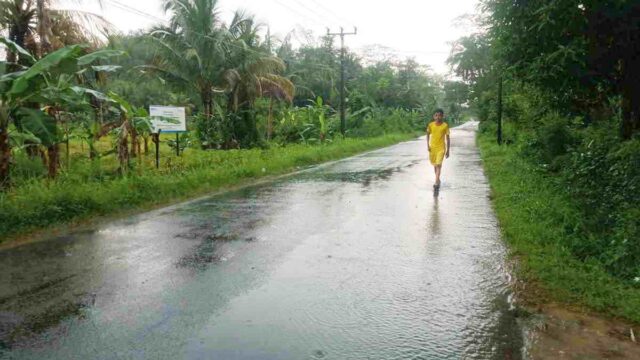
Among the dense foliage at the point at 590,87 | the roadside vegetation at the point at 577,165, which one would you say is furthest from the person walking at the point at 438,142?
the dense foliage at the point at 590,87

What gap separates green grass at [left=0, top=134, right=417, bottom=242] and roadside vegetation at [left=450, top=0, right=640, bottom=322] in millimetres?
6107

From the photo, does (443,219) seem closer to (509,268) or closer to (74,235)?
(509,268)

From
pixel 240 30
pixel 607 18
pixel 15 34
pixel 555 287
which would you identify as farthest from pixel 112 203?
pixel 240 30

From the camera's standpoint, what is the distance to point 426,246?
256 inches

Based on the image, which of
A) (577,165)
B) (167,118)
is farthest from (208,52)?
(577,165)

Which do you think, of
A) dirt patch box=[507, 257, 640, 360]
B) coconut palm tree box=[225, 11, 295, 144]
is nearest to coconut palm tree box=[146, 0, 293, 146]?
coconut palm tree box=[225, 11, 295, 144]

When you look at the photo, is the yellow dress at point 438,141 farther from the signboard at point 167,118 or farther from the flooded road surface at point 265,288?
the signboard at point 167,118

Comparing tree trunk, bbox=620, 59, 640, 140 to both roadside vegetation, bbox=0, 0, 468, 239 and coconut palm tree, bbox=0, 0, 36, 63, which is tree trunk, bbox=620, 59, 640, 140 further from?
coconut palm tree, bbox=0, 0, 36, 63

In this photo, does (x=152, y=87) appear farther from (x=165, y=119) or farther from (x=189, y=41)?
(x=165, y=119)

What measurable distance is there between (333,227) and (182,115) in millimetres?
6918

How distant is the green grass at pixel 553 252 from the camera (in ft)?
14.9

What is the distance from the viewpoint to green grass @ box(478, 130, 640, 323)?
4528 millimetres

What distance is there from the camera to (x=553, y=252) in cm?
584

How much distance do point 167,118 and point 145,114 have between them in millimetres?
904
